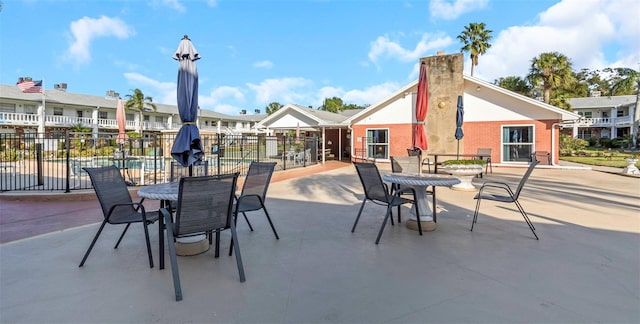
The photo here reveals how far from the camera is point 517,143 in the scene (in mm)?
15672

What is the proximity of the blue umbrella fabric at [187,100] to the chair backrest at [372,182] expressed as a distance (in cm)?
218

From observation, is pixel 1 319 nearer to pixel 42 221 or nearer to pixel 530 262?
pixel 42 221

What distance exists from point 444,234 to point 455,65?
46.4ft

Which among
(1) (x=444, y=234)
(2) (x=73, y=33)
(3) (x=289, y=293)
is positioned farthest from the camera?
(2) (x=73, y=33)

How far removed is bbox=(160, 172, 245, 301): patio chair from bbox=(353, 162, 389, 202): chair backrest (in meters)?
1.99

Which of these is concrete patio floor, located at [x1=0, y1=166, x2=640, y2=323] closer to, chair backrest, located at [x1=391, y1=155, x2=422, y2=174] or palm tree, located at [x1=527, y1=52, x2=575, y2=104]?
chair backrest, located at [x1=391, y1=155, x2=422, y2=174]

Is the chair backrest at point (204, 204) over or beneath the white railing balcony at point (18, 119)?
beneath

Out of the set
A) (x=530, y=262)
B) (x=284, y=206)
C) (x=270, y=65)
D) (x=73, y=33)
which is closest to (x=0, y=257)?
(x=284, y=206)

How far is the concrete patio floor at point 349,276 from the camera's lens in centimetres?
240

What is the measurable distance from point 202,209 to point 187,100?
1861 millimetres

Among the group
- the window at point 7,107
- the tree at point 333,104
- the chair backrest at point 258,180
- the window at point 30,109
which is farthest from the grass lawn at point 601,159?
the window at point 7,107

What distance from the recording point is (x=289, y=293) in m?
2.71

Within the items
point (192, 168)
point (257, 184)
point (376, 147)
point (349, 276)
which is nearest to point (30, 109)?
point (376, 147)

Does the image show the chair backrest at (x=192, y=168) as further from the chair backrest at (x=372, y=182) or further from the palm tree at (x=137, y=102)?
the palm tree at (x=137, y=102)
